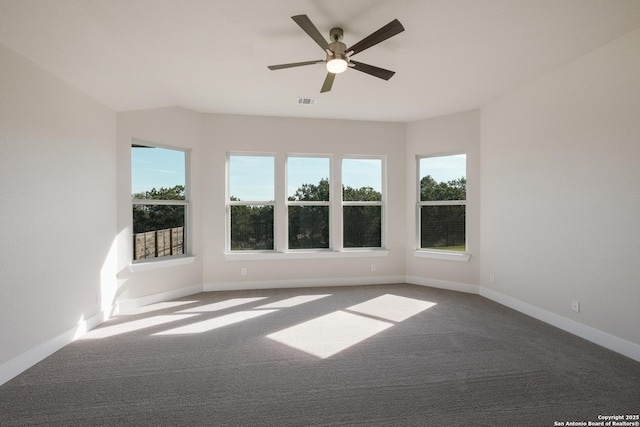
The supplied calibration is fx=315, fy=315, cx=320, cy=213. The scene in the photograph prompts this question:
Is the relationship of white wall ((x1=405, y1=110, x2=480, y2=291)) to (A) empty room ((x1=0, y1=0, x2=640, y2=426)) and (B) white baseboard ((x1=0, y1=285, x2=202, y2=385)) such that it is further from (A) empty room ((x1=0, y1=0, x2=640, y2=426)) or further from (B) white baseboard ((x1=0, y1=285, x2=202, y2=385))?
(B) white baseboard ((x1=0, y1=285, x2=202, y2=385))

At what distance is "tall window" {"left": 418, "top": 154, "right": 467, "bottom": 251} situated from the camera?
4.94m

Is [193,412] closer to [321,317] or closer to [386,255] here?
[321,317]

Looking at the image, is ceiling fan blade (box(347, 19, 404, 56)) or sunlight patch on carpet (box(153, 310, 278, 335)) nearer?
ceiling fan blade (box(347, 19, 404, 56))

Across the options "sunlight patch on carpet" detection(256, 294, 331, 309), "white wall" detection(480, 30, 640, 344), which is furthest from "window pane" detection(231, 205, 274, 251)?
"white wall" detection(480, 30, 640, 344)

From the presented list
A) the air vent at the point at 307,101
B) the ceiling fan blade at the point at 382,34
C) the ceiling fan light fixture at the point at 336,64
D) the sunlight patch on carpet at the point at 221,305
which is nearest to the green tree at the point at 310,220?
the sunlight patch on carpet at the point at 221,305

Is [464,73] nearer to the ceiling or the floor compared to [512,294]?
nearer to the ceiling

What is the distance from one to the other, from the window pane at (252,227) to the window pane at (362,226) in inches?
50.7

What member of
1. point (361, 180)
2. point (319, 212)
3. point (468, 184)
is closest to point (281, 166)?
point (319, 212)

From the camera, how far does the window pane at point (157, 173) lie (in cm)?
424

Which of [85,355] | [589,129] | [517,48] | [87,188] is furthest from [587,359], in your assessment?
[87,188]

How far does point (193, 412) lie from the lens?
6.57 ft

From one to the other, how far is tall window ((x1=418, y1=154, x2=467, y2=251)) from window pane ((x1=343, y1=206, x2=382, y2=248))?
28.1 inches

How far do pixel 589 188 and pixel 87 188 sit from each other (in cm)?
509

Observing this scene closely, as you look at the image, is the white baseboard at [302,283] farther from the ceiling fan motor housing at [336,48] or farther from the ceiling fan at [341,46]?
the ceiling fan motor housing at [336,48]
